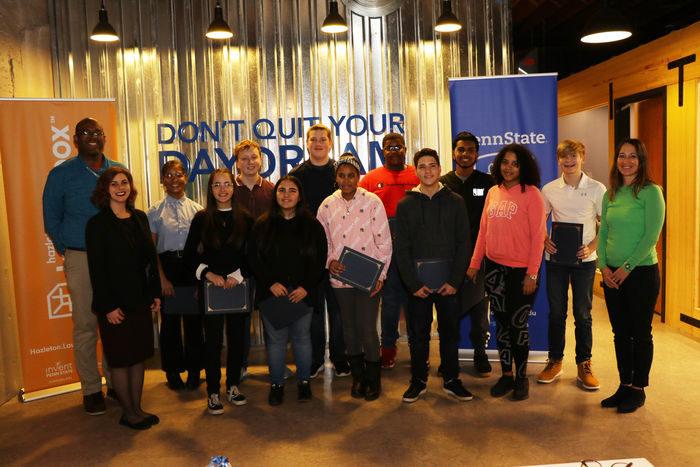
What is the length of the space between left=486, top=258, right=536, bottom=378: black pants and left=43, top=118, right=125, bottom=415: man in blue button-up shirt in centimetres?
267

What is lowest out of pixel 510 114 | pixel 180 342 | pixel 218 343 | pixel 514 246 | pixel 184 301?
pixel 180 342

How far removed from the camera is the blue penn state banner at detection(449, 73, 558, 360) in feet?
14.0

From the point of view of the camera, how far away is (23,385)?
4090 millimetres

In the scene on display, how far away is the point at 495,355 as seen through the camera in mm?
4543

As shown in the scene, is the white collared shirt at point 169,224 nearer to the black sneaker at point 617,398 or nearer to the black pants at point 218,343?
the black pants at point 218,343

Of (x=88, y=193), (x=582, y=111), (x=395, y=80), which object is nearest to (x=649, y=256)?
(x=395, y=80)

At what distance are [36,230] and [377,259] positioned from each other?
2468mm

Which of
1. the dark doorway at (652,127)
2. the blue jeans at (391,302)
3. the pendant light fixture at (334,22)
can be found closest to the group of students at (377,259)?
the blue jeans at (391,302)

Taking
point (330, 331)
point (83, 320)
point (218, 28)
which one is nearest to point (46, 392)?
point (83, 320)

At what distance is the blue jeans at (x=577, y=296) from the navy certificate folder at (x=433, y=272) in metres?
0.84

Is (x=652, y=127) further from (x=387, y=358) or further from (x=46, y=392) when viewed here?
(x=46, y=392)

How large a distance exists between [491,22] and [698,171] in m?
2.28

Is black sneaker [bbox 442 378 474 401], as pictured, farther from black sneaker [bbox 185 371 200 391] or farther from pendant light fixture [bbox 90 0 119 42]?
pendant light fixture [bbox 90 0 119 42]

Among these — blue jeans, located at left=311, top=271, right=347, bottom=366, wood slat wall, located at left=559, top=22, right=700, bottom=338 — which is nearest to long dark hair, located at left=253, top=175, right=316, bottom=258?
blue jeans, located at left=311, top=271, right=347, bottom=366
